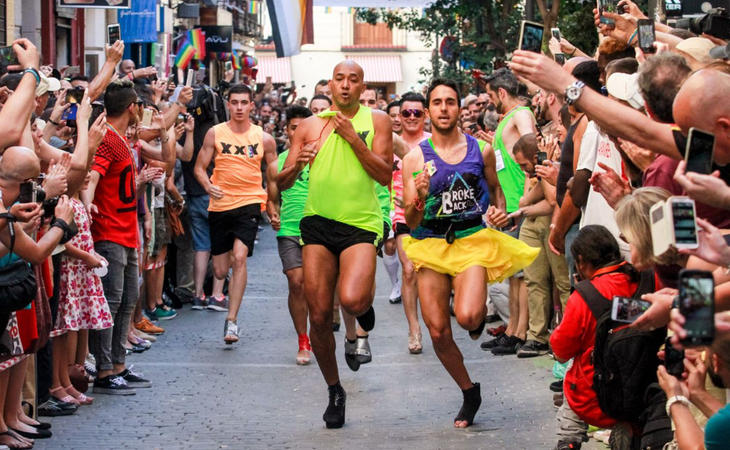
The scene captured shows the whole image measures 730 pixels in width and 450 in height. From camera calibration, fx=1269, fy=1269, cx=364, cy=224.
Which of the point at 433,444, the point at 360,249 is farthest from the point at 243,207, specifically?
the point at 433,444

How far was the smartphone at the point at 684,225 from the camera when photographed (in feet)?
12.5

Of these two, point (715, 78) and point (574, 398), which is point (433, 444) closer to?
point (574, 398)

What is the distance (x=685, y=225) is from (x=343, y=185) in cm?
492

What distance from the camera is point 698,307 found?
3.46 m

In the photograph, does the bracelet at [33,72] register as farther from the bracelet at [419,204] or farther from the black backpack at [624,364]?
the black backpack at [624,364]

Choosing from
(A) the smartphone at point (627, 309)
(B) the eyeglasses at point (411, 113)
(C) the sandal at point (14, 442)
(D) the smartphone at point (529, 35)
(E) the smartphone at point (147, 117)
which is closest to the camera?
(A) the smartphone at point (627, 309)

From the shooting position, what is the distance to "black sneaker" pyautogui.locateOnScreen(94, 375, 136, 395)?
9.27 meters

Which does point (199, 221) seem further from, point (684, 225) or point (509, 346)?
point (684, 225)

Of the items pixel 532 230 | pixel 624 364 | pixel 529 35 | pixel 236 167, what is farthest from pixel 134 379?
pixel 624 364

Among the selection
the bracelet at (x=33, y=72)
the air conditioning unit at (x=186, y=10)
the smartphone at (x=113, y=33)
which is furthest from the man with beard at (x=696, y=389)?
the air conditioning unit at (x=186, y=10)

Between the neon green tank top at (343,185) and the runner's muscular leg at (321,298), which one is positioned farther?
the neon green tank top at (343,185)

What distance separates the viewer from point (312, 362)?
10766 mm

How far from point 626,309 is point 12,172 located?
3.71m

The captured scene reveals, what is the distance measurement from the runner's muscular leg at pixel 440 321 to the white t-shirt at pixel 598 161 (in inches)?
41.3
